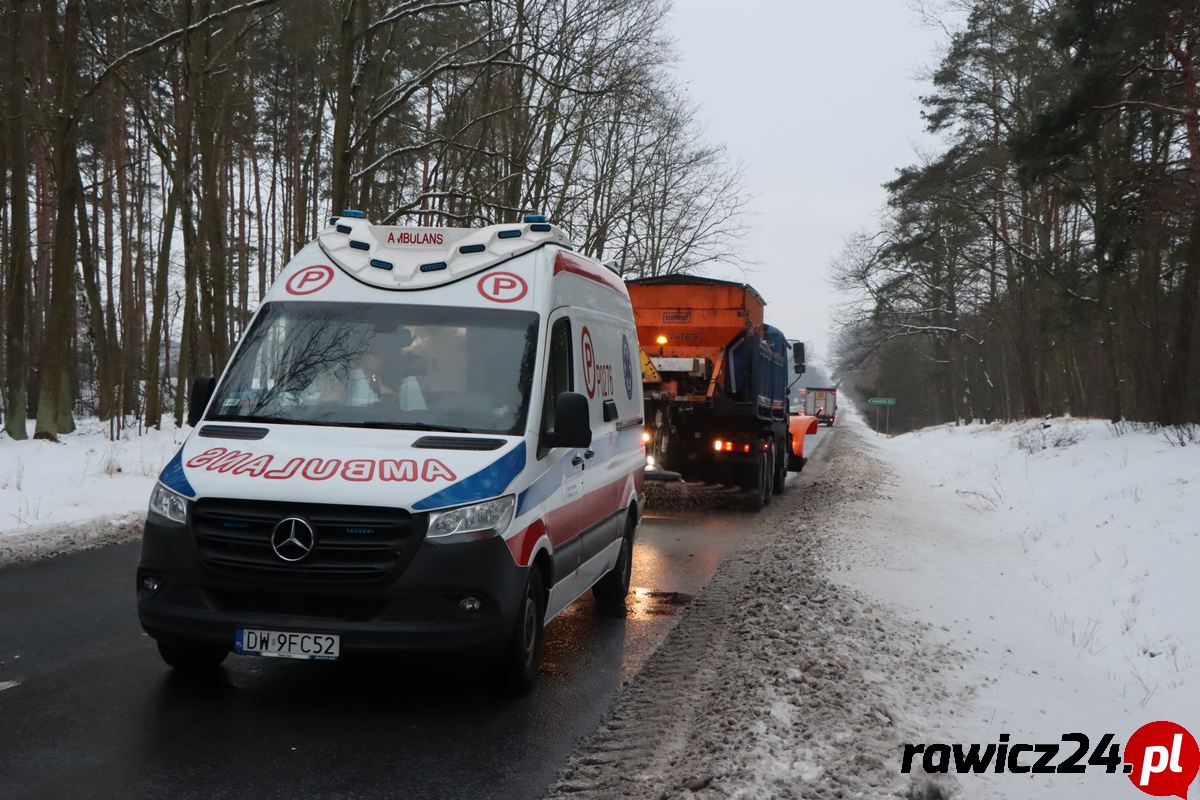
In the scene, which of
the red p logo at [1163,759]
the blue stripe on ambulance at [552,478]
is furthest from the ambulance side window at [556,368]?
the red p logo at [1163,759]

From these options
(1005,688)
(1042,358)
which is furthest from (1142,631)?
(1042,358)

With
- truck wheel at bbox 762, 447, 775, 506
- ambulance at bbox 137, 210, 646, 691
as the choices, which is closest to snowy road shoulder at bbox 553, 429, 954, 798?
ambulance at bbox 137, 210, 646, 691

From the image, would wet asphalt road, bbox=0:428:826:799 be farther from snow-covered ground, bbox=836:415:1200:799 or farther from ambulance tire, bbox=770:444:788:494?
ambulance tire, bbox=770:444:788:494

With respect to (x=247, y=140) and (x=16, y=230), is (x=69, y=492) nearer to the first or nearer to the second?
(x=16, y=230)

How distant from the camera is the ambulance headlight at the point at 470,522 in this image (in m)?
5.03

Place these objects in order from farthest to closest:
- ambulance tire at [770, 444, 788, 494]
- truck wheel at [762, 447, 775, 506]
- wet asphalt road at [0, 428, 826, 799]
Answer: ambulance tire at [770, 444, 788, 494]
truck wheel at [762, 447, 775, 506]
wet asphalt road at [0, 428, 826, 799]

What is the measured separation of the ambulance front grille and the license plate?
0.26 m

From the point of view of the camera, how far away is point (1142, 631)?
25.7ft

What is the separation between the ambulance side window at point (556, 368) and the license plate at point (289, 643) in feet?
5.42

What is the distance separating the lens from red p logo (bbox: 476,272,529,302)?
636cm

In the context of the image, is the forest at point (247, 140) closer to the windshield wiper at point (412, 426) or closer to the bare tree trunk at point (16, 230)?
the bare tree trunk at point (16, 230)

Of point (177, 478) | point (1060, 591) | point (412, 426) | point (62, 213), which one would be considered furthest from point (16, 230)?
point (1060, 591)

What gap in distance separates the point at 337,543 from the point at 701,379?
1111cm

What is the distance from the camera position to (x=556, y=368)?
6398 mm
